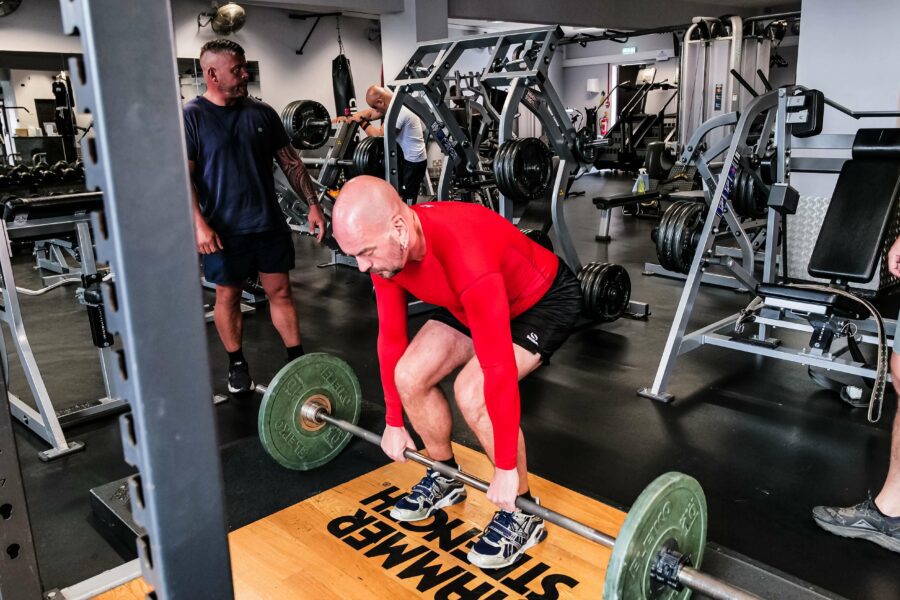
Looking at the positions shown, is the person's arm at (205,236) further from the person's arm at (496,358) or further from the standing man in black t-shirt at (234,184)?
the person's arm at (496,358)

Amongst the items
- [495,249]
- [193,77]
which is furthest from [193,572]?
[193,77]

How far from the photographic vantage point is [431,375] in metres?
1.88

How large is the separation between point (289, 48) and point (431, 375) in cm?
851

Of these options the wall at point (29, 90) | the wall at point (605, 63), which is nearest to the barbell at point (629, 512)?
the wall at point (29, 90)

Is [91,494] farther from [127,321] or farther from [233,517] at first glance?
[127,321]

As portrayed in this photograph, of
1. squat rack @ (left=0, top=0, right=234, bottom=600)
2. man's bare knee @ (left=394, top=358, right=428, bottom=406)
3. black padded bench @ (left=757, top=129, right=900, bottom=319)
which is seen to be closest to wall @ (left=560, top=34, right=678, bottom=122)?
black padded bench @ (left=757, top=129, right=900, bottom=319)

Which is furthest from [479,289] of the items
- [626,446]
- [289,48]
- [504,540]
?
[289,48]

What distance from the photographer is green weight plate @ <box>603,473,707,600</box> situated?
1.27 meters

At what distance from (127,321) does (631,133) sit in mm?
8871

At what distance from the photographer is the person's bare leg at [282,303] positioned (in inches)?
114

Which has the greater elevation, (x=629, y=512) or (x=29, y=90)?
(x=29, y=90)

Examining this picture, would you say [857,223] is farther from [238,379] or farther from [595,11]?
[595,11]

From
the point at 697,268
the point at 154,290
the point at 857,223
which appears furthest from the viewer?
the point at 697,268

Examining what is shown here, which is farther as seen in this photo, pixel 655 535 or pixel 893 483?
pixel 893 483
